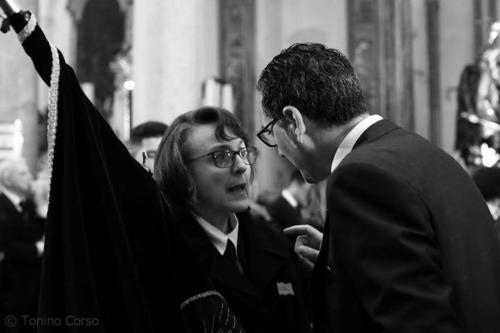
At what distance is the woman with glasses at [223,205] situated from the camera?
2.96 m

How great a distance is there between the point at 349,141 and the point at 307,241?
2.18 ft

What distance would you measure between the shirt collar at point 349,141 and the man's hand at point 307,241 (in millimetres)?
498

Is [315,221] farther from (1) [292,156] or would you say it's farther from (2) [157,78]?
(1) [292,156]

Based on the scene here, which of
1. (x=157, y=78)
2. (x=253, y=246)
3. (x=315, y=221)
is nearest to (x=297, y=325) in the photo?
(x=253, y=246)

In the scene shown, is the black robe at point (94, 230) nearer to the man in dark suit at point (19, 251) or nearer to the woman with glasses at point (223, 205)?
the woman with glasses at point (223, 205)

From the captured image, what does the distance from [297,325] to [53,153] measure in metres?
1.08

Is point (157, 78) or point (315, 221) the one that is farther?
point (157, 78)

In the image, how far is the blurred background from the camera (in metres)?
7.74

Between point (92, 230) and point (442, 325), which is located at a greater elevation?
point (92, 230)

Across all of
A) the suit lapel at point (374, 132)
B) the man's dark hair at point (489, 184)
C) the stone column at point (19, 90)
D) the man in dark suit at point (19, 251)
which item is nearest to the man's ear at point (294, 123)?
the suit lapel at point (374, 132)

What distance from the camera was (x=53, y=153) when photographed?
2.31 m

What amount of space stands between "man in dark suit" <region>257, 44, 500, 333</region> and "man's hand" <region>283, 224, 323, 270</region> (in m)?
0.43

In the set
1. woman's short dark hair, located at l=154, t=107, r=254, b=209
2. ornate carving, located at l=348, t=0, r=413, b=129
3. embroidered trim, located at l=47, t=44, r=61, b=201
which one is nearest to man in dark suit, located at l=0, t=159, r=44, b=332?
woman's short dark hair, located at l=154, t=107, r=254, b=209

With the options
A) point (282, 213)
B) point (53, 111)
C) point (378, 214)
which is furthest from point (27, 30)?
point (282, 213)
